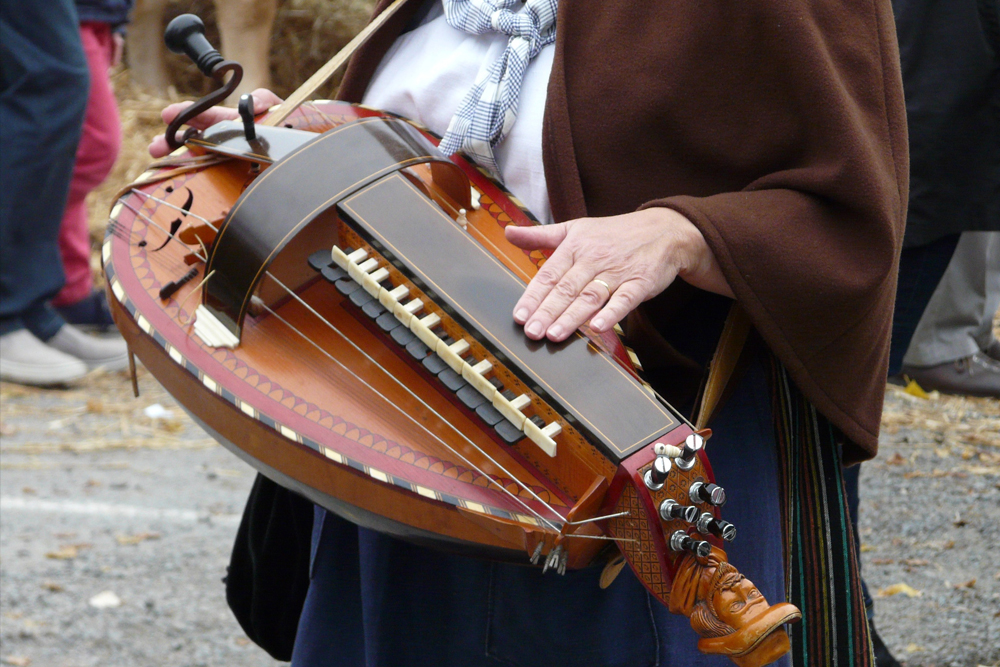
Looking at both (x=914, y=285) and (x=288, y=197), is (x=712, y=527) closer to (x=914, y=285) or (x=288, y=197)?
(x=288, y=197)

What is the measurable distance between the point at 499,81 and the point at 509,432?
0.48m

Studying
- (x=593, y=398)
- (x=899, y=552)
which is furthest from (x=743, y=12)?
(x=899, y=552)

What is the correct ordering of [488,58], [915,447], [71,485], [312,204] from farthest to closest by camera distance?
[915,447] → [71,485] → [488,58] → [312,204]

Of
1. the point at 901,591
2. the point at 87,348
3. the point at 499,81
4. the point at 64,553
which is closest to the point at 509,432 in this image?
the point at 499,81

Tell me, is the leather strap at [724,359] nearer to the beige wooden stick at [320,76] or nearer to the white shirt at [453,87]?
the white shirt at [453,87]

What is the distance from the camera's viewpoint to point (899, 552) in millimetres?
2922

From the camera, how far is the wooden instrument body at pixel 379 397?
918 mm

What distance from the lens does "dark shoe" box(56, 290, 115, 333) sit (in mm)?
4539

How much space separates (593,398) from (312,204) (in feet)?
1.24

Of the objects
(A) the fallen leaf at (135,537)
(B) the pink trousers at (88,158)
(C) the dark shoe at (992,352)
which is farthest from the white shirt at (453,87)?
(B) the pink trousers at (88,158)

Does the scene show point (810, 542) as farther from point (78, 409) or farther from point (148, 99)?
point (148, 99)

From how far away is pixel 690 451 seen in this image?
2.89 feet

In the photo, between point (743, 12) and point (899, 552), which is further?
point (899, 552)

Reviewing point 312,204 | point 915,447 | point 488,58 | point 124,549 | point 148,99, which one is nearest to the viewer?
point 312,204
